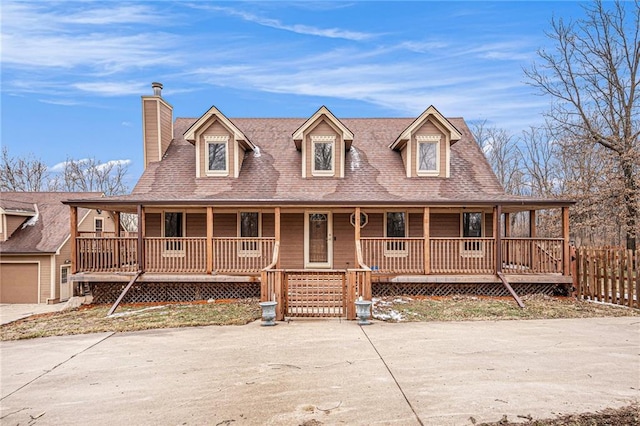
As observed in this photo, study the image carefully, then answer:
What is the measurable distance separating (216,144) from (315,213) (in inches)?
190

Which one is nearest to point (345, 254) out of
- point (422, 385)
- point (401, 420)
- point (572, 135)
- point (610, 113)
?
point (422, 385)

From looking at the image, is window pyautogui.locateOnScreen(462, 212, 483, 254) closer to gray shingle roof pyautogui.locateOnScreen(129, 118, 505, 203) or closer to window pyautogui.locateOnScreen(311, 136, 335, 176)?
gray shingle roof pyautogui.locateOnScreen(129, 118, 505, 203)

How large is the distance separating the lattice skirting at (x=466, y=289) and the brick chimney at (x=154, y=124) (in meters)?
10.6

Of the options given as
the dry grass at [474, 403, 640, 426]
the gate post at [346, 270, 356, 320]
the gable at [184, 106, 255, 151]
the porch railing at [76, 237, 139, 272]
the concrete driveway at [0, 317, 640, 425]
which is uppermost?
the gable at [184, 106, 255, 151]

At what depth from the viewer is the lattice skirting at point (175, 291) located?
12172 millimetres

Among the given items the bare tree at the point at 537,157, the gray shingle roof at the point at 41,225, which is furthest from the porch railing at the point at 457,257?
the bare tree at the point at 537,157

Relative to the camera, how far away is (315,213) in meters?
14.3

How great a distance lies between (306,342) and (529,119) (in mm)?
34531

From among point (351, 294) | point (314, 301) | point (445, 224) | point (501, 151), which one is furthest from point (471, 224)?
point (501, 151)

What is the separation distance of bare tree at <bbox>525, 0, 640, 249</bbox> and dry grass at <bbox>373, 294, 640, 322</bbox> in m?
10.7

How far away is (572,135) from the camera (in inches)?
821

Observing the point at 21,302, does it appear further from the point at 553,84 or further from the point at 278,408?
the point at 553,84

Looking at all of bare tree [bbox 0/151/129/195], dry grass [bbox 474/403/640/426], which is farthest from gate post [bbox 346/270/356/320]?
bare tree [bbox 0/151/129/195]

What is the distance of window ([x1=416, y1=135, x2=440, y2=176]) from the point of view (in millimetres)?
14641
